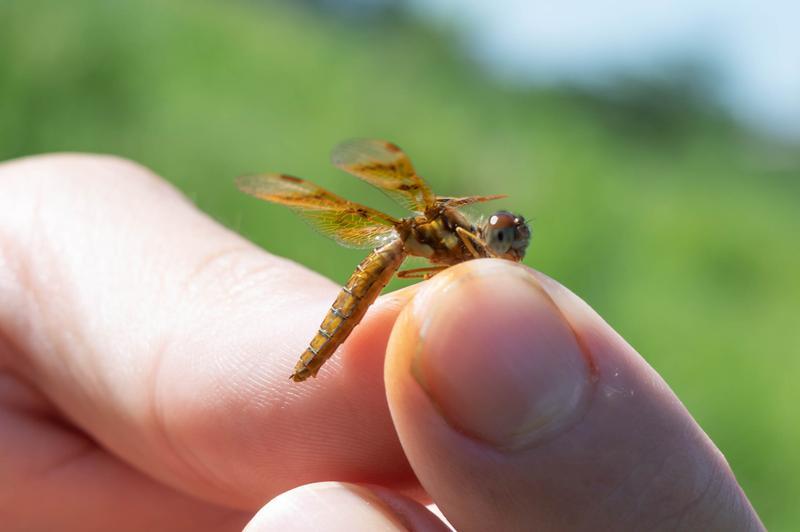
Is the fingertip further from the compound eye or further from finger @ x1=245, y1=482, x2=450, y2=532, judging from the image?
the compound eye

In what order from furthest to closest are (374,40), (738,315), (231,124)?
(374,40) → (231,124) → (738,315)

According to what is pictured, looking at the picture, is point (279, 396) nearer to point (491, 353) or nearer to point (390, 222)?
point (390, 222)

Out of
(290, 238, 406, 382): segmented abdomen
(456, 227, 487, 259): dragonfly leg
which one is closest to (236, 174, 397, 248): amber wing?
(456, 227, 487, 259): dragonfly leg

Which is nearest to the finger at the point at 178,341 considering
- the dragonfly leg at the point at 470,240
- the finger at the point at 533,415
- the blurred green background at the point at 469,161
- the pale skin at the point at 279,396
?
the pale skin at the point at 279,396

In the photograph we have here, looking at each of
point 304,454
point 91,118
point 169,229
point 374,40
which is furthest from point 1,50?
point 304,454

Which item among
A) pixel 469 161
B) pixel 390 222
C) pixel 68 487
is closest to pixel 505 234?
pixel 390 222

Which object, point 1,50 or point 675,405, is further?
point 1,50

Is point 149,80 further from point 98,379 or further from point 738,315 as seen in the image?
point 98,379

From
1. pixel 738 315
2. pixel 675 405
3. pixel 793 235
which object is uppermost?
pixel 675 405
